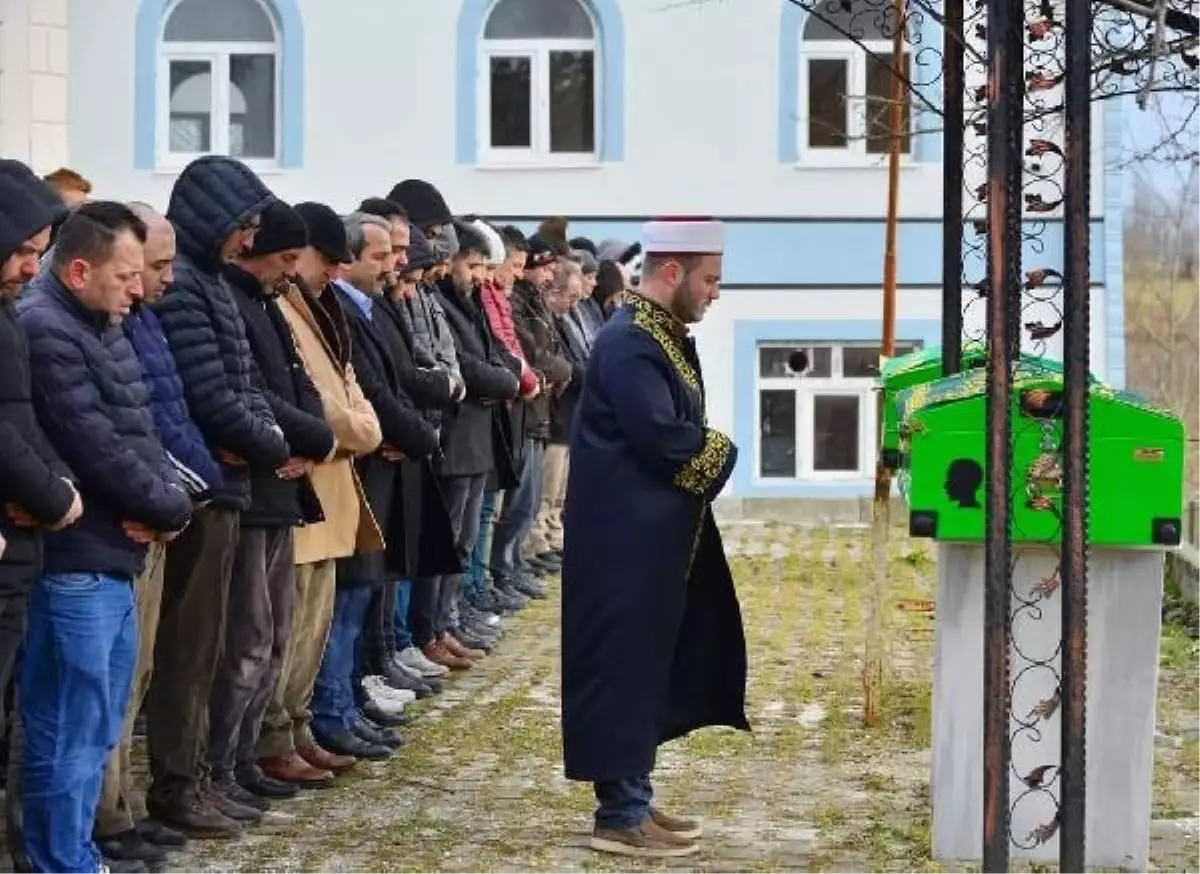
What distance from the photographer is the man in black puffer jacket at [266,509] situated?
8430mm

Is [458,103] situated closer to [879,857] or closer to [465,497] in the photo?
[465,497]

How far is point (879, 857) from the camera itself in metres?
8.06

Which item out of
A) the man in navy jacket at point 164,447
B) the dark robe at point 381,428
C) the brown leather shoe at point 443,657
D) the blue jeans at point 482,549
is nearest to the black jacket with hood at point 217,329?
the man in navy jacket at point 164,447

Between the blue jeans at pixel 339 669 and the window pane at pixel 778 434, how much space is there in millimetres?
11712

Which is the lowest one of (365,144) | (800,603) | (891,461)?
(800,603)

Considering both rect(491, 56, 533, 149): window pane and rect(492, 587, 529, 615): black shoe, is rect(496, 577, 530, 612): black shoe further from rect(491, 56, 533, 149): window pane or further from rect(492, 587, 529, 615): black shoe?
rect(491, 56, 533, 149): window pane

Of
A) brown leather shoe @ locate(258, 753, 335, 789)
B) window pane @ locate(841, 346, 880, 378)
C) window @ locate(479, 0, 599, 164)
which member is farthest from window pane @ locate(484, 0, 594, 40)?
brown leather shoe @ locate(258, 753, 335, 789)

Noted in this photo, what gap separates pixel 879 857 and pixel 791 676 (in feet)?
13.6

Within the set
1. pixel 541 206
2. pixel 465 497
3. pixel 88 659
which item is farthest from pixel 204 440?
pixel 541 206

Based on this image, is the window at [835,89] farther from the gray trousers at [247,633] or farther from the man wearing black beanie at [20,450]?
the man wearing black beanie at [20,450]

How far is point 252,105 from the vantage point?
21.9m

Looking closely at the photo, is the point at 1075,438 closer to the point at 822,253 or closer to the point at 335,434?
the point at 335,434

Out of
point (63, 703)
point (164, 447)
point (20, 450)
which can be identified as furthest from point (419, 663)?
point (20, 450)

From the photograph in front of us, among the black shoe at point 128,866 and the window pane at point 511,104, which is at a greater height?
the window pane at point 511,104
